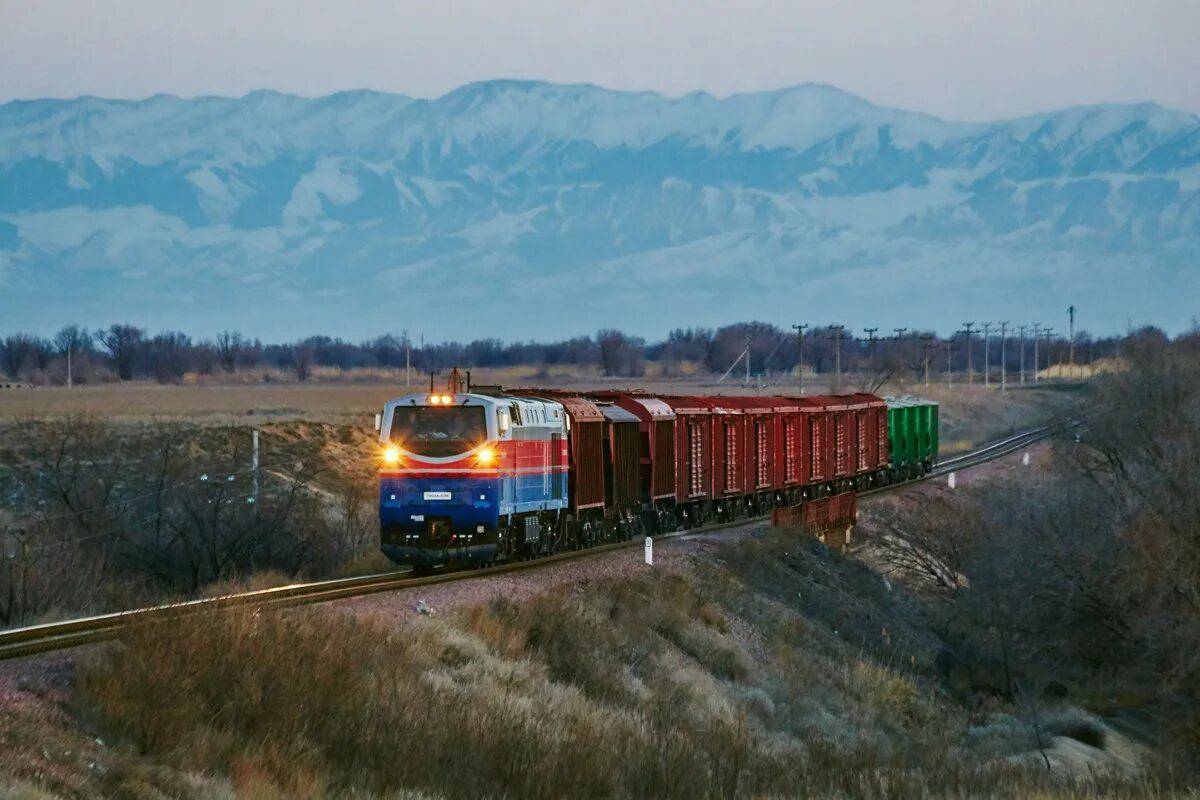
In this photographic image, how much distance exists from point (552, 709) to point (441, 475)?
8.87 meters

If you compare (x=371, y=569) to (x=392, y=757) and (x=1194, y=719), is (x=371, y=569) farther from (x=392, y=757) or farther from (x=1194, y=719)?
(x=392, y=757)

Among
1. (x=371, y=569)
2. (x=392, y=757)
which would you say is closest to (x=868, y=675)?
(x=371, y=569)

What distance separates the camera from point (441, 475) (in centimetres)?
2822

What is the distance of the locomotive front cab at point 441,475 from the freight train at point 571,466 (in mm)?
22

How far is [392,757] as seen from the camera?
15.3 m

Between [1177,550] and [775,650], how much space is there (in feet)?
46.2

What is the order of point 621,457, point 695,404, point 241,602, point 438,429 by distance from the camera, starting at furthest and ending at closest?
point 695,404 → point 621,457 → point 438,429 → point 241,602

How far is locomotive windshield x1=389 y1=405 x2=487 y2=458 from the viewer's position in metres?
28.3

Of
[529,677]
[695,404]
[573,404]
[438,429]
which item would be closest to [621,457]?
[573,404]

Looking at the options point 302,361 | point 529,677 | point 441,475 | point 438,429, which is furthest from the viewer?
point 302,361

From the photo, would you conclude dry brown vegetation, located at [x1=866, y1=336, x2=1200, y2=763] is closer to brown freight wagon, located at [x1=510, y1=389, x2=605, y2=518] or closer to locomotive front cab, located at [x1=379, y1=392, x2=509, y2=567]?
brown freight wagon, located at [x1=510, y1=389, x2=605, y2=518]

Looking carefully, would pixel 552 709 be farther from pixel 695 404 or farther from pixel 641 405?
pixel 695 404

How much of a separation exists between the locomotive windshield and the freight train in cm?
2

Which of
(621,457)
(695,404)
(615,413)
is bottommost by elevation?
(621,457)
